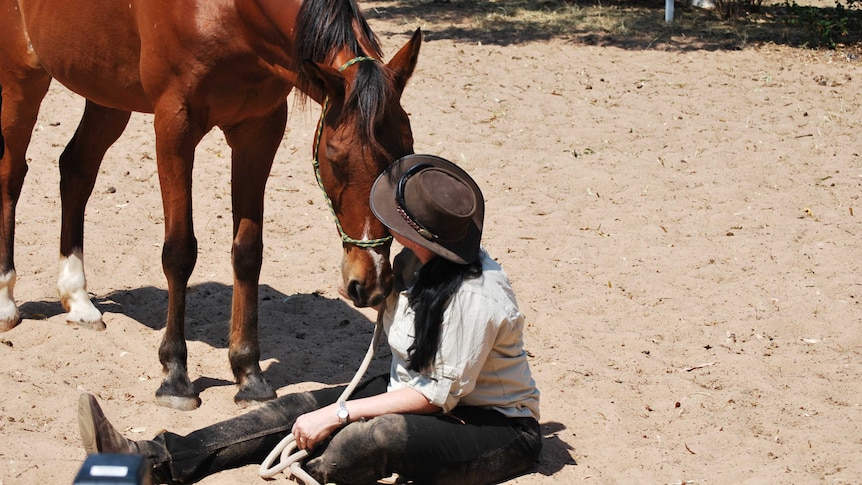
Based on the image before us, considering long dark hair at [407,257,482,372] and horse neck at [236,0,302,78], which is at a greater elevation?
horse neck at [236,0,302,78]

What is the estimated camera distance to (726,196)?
5.86m

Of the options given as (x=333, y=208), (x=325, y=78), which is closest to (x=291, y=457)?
(x=333, y=208)

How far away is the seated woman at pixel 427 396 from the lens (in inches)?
111

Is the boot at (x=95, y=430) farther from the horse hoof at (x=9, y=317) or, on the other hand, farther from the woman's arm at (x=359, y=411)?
the horse hoof at (x=9, y=317)

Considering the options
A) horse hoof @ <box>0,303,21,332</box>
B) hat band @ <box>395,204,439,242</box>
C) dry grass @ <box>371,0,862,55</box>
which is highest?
dry grass @ <box>371,0,862,55</box>

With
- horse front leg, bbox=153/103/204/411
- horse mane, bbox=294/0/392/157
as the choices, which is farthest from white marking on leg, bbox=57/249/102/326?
horse mane, bbox=294/0/392/157

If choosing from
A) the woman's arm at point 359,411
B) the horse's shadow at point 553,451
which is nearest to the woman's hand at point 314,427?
the woman's arm at point 359,411

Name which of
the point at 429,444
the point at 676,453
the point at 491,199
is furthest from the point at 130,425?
the point at 491,199

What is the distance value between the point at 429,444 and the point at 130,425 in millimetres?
1309

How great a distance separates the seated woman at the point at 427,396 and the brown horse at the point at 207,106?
0.20 m

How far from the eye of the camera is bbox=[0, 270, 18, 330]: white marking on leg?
177 inches

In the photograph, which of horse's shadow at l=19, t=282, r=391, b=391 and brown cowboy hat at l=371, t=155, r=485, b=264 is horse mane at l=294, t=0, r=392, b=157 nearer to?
brown cowboy hat at l=371, t=155, r=485, b=264

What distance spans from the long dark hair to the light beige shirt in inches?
0.8

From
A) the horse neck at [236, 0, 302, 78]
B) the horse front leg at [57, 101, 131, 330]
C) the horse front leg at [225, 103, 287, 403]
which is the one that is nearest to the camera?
the horse neck at [236, 0, 302, 78]
